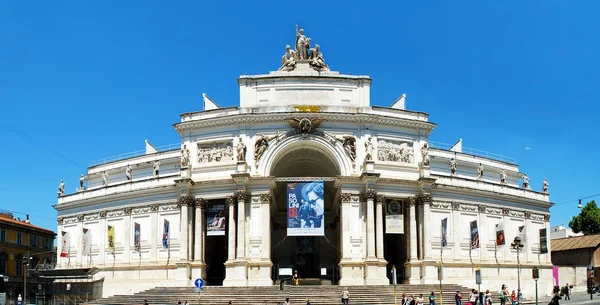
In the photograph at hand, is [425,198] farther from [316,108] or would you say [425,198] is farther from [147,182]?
[147,182]

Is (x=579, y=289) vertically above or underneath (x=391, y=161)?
underneath

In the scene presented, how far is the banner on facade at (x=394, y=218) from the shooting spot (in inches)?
2228

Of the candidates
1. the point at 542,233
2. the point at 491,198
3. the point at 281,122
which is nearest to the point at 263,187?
the point at 281,122

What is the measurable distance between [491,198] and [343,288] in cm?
1985

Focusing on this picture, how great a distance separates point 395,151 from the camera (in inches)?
2259

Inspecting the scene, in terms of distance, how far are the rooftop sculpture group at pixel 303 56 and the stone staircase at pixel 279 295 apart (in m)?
18.7

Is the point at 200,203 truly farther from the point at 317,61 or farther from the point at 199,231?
the point at 317,61

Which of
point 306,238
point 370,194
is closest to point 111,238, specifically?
point 306,238

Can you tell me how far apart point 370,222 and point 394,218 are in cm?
281

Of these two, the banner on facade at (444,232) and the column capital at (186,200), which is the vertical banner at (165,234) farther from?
the banner on facade at (444,232)

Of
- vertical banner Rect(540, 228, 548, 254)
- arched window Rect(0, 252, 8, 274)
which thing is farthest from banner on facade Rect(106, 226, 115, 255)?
vertical banner Rect(540, 228, 548, 254)

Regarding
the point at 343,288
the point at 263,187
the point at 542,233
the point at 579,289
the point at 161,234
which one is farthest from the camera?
the point at 579,289

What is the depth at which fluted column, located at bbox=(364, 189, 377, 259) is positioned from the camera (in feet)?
179

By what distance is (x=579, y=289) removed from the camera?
75188mm
